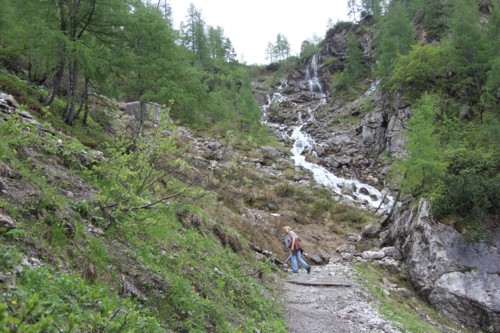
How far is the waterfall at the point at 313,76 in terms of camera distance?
6644cm

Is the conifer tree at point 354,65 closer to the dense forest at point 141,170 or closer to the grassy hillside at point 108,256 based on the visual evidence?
the dense forest at point 141,170

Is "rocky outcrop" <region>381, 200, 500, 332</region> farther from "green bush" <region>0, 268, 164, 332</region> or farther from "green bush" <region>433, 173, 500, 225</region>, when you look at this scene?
"green bush" <region>0, 268, 164, 332</region>

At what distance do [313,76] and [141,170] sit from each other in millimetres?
69736

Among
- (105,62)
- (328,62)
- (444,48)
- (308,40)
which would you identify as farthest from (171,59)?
(308,40)

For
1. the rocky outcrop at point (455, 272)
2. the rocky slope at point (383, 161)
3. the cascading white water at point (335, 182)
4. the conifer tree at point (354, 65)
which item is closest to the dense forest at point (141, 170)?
the rocky outcrop at point (455, 272)

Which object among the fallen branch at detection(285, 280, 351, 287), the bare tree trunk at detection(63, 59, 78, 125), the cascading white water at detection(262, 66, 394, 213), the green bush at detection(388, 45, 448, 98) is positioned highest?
the green bush at detection(388, 45, 448, 98)

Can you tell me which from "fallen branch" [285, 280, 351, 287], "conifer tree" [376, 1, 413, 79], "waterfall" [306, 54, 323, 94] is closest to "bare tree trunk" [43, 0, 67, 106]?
"fallen branch" [285, 280, 351, 287]

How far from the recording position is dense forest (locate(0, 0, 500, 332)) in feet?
13.0

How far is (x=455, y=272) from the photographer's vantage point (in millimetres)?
11695

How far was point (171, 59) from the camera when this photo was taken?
16.2 m

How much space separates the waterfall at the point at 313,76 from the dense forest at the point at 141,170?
31992mm

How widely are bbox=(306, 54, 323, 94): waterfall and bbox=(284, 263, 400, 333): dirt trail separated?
58.5 meters

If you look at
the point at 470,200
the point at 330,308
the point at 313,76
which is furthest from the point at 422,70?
the point at 313,76

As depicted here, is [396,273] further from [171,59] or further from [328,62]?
[328,62]
